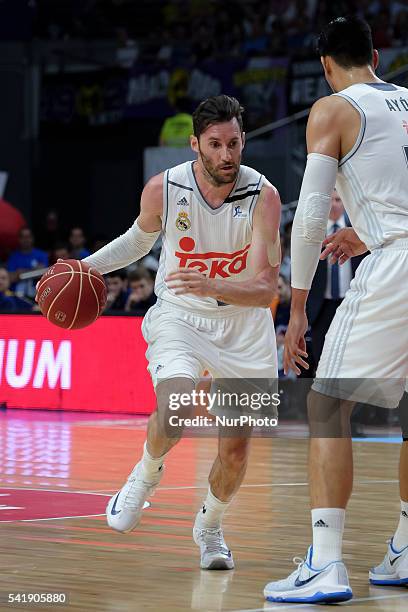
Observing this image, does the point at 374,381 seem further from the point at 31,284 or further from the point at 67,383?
the point at 31,284

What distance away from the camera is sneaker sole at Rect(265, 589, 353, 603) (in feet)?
14.7

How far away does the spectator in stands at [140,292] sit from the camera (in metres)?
13.5

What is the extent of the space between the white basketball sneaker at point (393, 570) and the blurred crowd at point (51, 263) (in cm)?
802

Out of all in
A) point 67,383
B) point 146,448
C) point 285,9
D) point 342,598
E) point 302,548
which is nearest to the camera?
point 342,598

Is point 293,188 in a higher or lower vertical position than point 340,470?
higher

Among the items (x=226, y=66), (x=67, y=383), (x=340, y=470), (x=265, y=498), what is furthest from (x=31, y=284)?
(x=340, y=470)

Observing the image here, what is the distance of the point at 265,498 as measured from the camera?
7609 mm

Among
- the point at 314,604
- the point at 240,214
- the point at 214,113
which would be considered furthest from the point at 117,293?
the point at 314,604

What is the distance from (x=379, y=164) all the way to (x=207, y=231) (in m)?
1.20

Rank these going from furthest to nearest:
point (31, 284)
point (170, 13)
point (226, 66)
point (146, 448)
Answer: point (170, 13) → point (226, 66) → point (31, 284) → point (146, 448)

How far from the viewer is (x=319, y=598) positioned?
14.7 feet

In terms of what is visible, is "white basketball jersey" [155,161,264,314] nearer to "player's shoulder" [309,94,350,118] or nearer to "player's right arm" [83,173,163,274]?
"player's right arm" [83,173,163,274]

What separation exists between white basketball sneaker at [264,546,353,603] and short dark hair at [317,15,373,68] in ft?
6.08

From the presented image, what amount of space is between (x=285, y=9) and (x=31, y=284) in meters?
5.97
